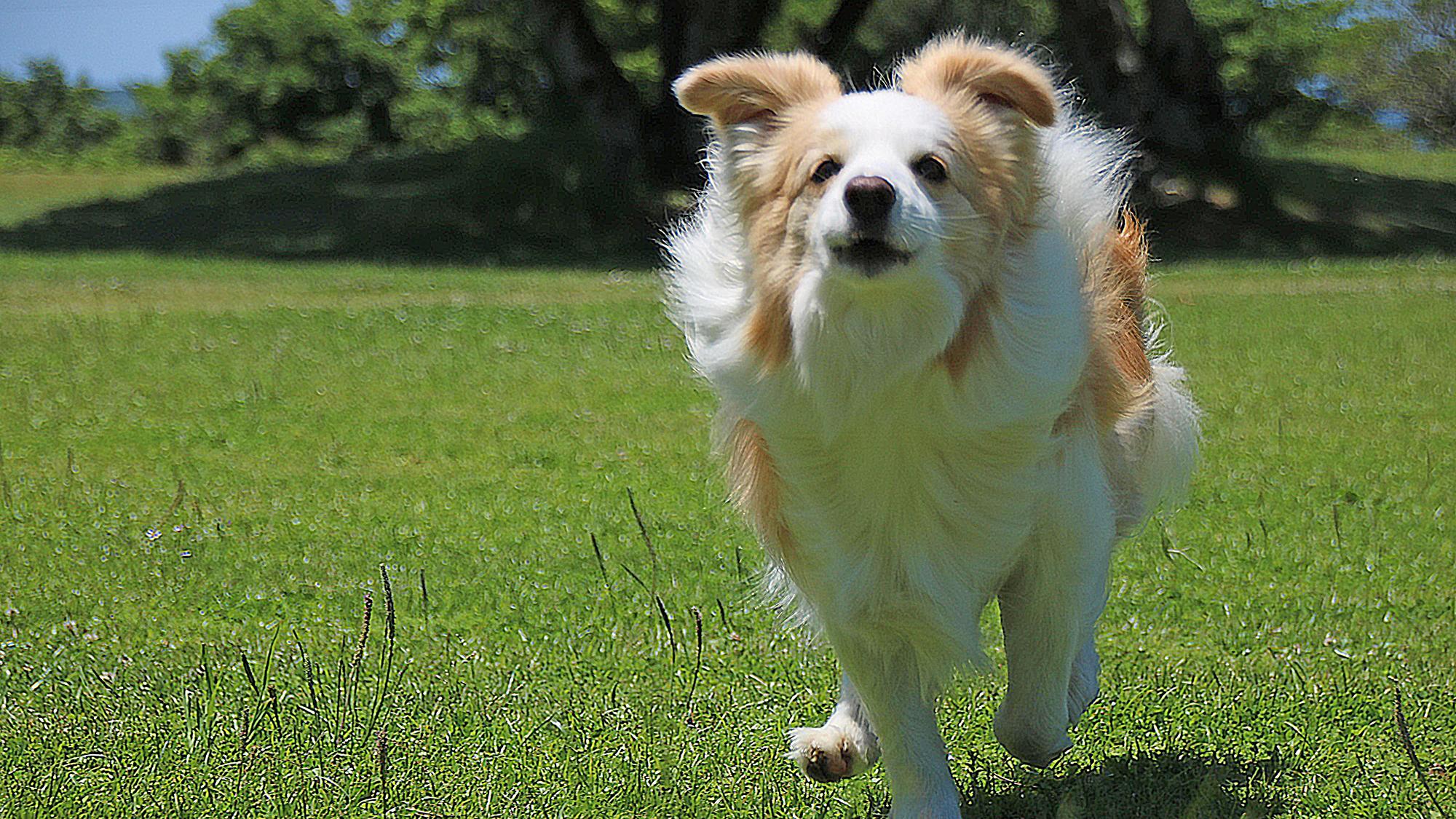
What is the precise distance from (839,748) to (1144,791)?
2.64ft

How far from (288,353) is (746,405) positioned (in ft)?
26.8

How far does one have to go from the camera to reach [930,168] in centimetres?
346

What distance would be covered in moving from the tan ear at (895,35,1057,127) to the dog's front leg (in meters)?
1.36

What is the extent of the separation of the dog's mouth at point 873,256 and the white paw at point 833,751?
142cm

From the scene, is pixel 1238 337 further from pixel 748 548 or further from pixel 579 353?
pixel 748 548

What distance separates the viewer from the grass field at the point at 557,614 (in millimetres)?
4152

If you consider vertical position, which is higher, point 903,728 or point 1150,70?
point 1150,70

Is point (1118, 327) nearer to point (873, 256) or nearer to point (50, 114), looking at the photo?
point (873, 256)

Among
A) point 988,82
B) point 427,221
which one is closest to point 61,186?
point 427,221

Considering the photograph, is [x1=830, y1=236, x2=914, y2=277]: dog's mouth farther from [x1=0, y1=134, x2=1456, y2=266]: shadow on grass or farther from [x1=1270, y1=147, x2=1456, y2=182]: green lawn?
[x1=1270, y1=147, x2=1456, y2=182]: green lawn

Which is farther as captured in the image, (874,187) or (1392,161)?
(1392,161)

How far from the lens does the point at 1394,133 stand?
39.9m

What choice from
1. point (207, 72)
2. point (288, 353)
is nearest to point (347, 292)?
point (288, 353)

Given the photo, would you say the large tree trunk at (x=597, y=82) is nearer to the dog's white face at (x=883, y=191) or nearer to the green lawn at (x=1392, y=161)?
the green lawn at (x=1392, y=161)
